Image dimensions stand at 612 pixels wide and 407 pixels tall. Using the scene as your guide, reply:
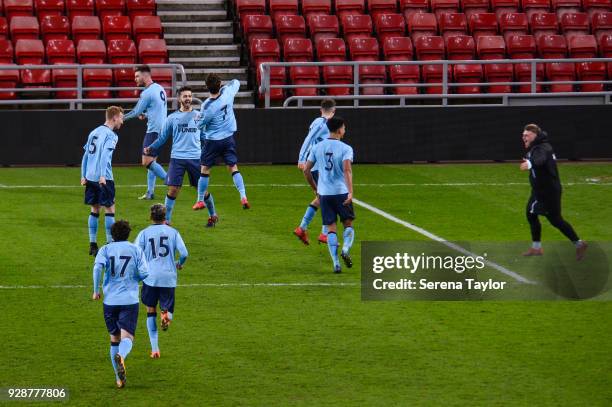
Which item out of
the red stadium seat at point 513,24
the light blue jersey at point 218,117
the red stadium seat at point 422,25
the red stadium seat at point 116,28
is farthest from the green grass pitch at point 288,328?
the red stadium seat at point 513,24

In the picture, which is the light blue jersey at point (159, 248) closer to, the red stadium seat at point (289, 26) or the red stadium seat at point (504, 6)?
the red stadium seat at point (289, 26)

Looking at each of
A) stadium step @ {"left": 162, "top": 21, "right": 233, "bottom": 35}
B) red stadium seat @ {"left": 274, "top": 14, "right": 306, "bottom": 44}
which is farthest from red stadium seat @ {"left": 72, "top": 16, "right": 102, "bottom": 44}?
red stadium seat @ {"left": 274, "top": 14, "right": 306, "bottom": 44}

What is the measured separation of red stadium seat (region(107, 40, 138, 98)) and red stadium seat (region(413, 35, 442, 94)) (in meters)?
6.23

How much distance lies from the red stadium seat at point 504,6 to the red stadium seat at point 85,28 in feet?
30.2

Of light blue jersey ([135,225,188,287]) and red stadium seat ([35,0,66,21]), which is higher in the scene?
red stadium seat ([35,0,66,21])

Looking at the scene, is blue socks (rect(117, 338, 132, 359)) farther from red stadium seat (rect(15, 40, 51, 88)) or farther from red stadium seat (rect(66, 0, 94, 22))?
red stadium seat (rect(66, 0, 94, 22))

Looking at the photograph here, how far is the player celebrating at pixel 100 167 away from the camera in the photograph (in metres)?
16.4

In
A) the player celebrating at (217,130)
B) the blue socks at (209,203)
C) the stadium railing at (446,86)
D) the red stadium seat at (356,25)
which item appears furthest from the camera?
the red stadium seat at (356,25)

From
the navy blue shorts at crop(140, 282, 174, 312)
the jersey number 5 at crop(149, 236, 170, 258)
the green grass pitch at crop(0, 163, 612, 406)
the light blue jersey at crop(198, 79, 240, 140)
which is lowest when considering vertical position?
the green grass pitch at crop(0, 163, 612, 406)

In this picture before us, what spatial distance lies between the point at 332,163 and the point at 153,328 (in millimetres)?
4207

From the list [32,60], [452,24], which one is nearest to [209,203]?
[32,60]

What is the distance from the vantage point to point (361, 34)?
28.5 metres

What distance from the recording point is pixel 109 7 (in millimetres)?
28312

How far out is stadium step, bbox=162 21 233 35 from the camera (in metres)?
29.3
